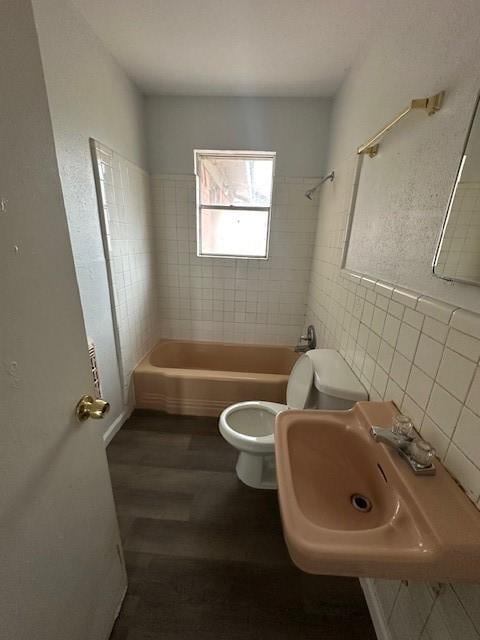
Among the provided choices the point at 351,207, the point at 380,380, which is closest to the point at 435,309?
the point at 380,380

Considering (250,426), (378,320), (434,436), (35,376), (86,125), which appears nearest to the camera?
(35,376)

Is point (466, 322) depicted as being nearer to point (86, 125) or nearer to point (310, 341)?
point (310, 341)

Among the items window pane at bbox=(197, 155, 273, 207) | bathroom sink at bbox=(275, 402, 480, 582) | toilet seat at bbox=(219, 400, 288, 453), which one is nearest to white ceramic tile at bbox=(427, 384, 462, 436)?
bathroom sink at bbox=(275, 402, 480, 582)

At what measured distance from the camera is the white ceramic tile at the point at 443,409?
67 cm

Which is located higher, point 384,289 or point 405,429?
point 384,289

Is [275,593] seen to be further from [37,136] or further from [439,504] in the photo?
[37,136]

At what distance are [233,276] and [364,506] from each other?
6.46 feet

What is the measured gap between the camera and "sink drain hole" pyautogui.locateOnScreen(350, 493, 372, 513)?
31.8 inches

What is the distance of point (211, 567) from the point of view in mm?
1133

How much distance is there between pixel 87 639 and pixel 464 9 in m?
2.14

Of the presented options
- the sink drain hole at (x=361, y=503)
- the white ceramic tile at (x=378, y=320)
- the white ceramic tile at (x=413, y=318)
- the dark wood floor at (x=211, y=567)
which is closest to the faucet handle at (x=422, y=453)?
the sink drain hole at (x=361, y=503)

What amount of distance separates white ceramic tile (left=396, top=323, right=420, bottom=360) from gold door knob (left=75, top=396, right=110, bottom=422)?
94cm

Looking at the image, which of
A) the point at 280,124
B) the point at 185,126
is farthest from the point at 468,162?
the point at 185,126

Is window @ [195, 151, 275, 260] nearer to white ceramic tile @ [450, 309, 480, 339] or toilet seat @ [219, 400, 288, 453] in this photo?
toilet seat @ [219, 400, 288, 453]
